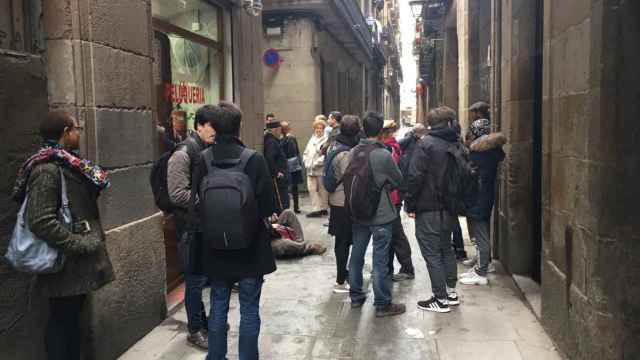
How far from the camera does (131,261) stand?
503cm

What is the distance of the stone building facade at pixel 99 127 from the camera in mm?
3889

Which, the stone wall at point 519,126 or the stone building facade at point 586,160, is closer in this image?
the stone building facade at point 586,160

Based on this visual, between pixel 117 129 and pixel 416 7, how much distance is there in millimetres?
18546

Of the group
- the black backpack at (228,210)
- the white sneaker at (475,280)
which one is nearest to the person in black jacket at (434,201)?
the white sneaker at (475,280)

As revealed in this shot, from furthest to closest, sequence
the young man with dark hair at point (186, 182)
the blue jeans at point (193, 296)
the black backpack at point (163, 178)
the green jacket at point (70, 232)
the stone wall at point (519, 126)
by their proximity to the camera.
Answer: the stone wall at point (519, 126), the blue jeans at point (193, 296), the black backpack at point (163, 178), the young man with dark hair at point (186, 182), the green jacket at point (70, 232)

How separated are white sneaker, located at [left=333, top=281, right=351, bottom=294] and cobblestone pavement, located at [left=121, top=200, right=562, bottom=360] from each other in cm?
9

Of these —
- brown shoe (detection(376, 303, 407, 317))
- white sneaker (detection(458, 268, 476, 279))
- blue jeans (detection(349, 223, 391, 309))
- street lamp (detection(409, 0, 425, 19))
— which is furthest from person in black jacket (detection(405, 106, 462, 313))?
street lamp (detection(409, 0, 425, 19))

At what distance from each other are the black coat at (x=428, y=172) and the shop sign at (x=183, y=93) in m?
3.11

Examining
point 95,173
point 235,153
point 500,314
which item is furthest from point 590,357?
point 95,173

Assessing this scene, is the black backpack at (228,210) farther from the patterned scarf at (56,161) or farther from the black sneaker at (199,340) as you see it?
the black sneaker at (199,340)

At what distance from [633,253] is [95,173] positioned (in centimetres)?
333

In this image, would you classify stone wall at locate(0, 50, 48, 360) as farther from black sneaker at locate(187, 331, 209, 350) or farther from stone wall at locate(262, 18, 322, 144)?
stone wall at locate(262, 18, 322, 144)

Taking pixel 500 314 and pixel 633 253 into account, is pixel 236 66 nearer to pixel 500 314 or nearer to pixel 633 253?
pixel 500 314

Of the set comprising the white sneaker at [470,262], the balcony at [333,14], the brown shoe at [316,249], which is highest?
the balcony at [333,14]
